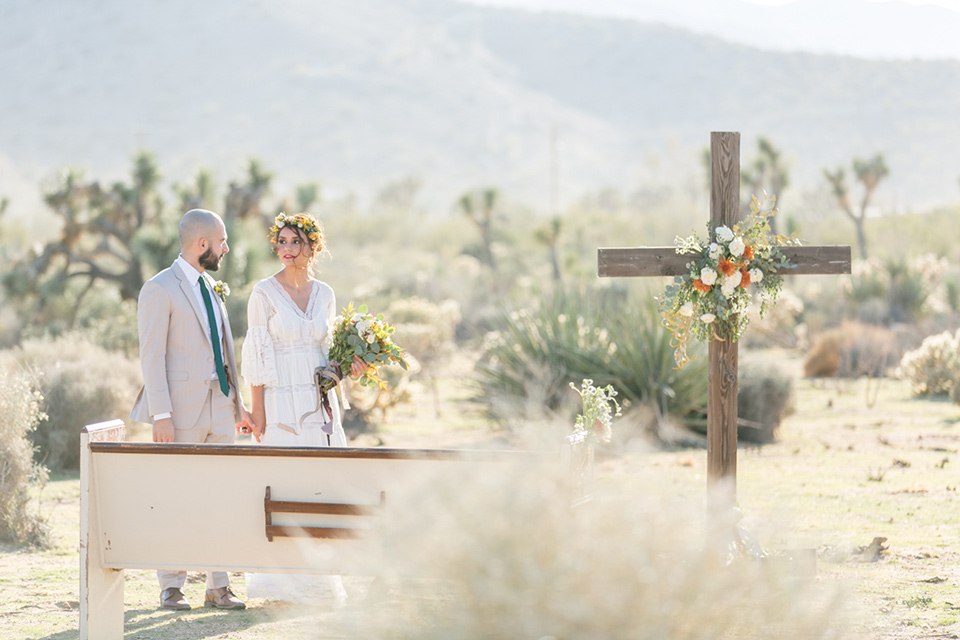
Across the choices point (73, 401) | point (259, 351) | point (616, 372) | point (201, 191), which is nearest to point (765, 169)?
point (201, 191)

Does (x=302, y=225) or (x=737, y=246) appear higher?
(x=302, y=225)

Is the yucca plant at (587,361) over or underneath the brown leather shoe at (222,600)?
over

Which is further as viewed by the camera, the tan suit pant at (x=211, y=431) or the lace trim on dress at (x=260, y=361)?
the lace trim on dress at (x=260, y=361)

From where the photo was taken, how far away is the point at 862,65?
3826 inches

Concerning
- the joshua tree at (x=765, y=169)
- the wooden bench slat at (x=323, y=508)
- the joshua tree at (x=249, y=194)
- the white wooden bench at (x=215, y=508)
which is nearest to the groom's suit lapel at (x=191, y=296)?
the white wooden bench at (x=215, y=508)

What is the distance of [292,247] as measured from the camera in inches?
218

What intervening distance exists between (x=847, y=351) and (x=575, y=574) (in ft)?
50.6

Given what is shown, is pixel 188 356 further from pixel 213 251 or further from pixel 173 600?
pixel 173 600

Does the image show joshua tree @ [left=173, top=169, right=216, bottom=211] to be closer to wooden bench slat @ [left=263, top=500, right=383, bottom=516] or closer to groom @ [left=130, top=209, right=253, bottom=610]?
groom @ [left=130, top=209, right=253, bottom=610]

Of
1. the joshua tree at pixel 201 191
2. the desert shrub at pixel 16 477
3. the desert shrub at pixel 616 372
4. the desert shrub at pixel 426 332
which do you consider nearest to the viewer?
the desert shrub at pixel 16 477

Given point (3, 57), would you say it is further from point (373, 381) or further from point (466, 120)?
point (373, 381)

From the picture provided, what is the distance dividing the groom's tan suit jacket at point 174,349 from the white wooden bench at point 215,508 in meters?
0.96

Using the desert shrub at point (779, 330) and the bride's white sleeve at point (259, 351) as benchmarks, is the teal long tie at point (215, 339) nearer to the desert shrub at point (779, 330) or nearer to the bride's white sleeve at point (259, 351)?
the bride's white sleeve at point (259, 351)

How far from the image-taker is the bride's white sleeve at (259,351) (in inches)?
216
